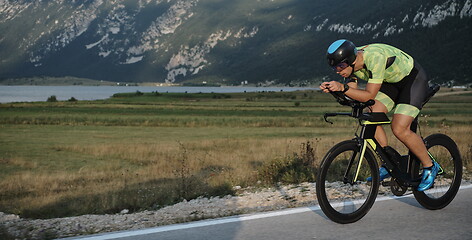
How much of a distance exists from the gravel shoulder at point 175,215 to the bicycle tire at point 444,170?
1272 mm

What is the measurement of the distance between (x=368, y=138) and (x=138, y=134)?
34.7 m

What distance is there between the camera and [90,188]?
15.8 metres

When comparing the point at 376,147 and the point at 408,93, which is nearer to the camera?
the point at 376,147

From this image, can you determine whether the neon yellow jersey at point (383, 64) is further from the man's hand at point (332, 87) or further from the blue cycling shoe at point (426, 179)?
the blue cycling shoe at point (426, 179)

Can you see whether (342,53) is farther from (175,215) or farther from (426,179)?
(175,215)

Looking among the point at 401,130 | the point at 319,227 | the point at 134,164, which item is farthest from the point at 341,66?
the point at 134,164

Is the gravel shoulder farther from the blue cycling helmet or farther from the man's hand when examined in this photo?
the blue cycling helmet

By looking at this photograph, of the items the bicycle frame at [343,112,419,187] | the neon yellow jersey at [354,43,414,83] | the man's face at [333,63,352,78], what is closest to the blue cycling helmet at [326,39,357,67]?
the man's face at [333,63,352,78]

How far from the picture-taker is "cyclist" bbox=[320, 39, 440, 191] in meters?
6.21

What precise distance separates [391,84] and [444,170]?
169 cm

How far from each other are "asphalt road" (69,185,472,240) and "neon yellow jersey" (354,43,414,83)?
1.78 m

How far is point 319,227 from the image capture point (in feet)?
20.4

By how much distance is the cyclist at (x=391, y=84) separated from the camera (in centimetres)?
621

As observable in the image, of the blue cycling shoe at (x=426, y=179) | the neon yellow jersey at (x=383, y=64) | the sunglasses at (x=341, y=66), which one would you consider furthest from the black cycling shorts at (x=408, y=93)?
the sunglasses at (x=341, y=66)
